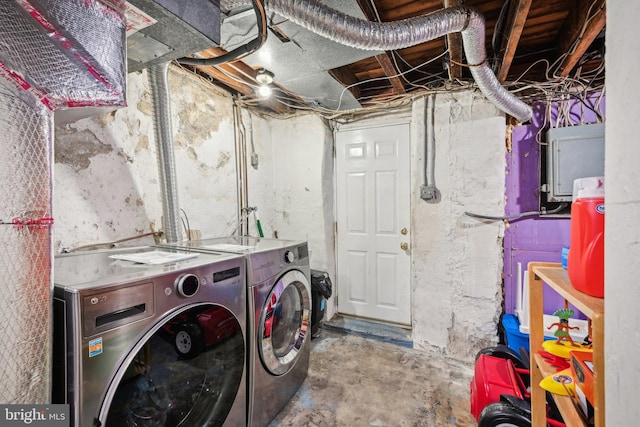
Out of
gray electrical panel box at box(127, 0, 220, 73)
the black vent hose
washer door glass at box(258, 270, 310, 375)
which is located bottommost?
washer door glass at box(258, 270, 310, 375)

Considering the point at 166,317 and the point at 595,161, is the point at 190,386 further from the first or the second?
the point at 595,161

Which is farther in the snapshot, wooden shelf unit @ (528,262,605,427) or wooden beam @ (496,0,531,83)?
wooden beam @ (496,0,531,83)

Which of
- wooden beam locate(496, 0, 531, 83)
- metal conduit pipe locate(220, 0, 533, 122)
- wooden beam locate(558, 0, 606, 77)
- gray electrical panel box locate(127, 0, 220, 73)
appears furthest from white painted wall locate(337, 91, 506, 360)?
gray electrical panel box locate(127, 0, 220, 73)

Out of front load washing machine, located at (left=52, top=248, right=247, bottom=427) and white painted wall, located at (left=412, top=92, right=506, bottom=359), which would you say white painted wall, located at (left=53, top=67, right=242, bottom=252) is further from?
white painted wall, located at (left=412, top=92, right=506, bottom=359)

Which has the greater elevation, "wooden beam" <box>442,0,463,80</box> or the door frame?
"wooden beam" <box>442,0,463,80</box>

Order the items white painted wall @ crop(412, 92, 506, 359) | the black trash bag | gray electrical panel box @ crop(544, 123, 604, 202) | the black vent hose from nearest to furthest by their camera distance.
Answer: the black vent hose, gray electrical panel box @ crop(544, 123, 604, 202), white painted wall @ crop(412, 92, 506, 359), the black trash bag

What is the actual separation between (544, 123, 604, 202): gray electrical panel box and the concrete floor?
4.93 ft

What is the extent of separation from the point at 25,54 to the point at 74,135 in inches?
36.4

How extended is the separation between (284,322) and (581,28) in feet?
7.61

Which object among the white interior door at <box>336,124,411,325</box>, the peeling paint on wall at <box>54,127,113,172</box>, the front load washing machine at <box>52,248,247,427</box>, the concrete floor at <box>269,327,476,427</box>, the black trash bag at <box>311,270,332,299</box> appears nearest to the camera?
the front load washing machine at <box>52,248,247,427</box>

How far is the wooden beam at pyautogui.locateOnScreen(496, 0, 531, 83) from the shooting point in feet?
4.13

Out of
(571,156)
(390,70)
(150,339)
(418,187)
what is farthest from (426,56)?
(150,339)

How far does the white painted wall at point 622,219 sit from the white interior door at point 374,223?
2081 millimetres

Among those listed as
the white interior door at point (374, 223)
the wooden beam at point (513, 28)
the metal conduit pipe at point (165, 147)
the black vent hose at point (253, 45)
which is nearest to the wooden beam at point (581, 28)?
the wooden beam at point (513, 28)
